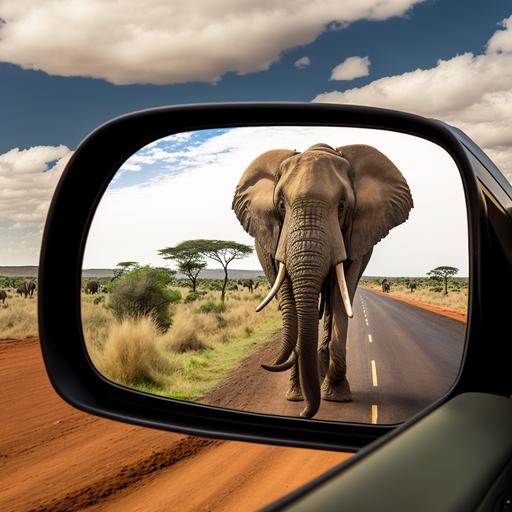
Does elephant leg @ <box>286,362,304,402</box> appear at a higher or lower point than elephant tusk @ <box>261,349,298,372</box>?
lower

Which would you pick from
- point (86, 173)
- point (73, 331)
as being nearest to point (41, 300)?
point (73, 331)

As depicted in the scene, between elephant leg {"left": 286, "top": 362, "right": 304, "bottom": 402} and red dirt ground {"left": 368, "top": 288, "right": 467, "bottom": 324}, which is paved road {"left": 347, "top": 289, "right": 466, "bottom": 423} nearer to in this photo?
red dirt ground {"left": 368, "top": 288, "right": 467, "bottom": 324}

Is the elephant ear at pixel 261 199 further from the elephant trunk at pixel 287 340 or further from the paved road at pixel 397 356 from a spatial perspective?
the paved road at pixel 397 356

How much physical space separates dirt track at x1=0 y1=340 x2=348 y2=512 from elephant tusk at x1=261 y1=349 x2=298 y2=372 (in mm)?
1983

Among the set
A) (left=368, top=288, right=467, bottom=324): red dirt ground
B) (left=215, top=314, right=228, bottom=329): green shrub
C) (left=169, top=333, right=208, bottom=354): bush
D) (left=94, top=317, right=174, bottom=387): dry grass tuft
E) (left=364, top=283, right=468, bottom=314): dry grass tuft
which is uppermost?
(left=364, top=283, right=468, bottom=314): dry grass tuft

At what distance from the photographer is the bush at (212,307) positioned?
32.3 ft

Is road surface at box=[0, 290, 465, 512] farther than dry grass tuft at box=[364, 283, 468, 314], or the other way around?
road surface at box=[0, 290, 465, 512]

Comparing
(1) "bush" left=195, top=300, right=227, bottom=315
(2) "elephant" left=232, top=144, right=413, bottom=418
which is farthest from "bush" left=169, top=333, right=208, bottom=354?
(2) "elephant" left=232, top=144, right=413, bottom=418

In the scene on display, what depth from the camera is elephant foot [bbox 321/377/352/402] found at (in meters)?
3.11

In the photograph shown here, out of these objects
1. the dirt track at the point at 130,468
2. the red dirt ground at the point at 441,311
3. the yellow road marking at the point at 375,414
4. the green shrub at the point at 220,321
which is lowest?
the dirt track at the point at 130,468

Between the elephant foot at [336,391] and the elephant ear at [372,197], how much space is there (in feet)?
2.32

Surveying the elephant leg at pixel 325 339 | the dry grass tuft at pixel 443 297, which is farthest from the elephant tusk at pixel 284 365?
the dry grass tuft at pixel 443 297

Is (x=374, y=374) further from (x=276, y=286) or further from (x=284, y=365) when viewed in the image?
(x=276, y=286)

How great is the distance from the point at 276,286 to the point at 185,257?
1.15 m
